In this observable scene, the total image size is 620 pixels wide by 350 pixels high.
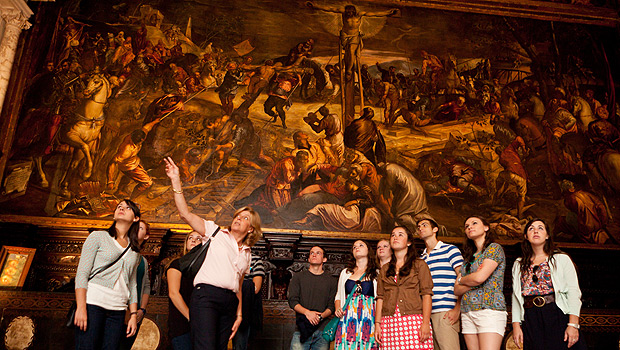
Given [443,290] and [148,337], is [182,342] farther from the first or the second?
[148,337]

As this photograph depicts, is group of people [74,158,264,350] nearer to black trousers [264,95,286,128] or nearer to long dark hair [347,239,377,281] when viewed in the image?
long dark hair [347,239,377,281]

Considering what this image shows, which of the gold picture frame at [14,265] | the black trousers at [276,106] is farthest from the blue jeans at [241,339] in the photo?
the black trousers at [276,106]

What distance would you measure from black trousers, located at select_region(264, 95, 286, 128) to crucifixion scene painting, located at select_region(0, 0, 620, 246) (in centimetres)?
3

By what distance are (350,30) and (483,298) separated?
7718mm

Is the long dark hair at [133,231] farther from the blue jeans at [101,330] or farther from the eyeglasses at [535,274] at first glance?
the eyeglasses at [535,274]

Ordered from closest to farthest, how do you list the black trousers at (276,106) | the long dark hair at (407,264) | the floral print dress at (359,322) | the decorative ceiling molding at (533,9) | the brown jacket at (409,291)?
the brown jacket at (409,291) → the long dark hair at (407,264) → the floral print dress at (359,322) → the black trousers at (276,106) → the decorative ceiling molding at (533,9)

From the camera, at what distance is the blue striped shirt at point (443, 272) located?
161 inches

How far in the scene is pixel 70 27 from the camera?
9445 mm

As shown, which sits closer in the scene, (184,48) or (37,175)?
(37,175)

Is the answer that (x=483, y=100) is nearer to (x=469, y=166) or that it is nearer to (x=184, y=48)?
(x=469, y=166)

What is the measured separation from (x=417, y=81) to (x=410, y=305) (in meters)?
6.95

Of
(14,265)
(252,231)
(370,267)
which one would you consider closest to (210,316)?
(252,231)

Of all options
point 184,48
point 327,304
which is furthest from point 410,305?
point 184,48

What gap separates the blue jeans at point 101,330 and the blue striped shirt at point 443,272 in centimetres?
257
